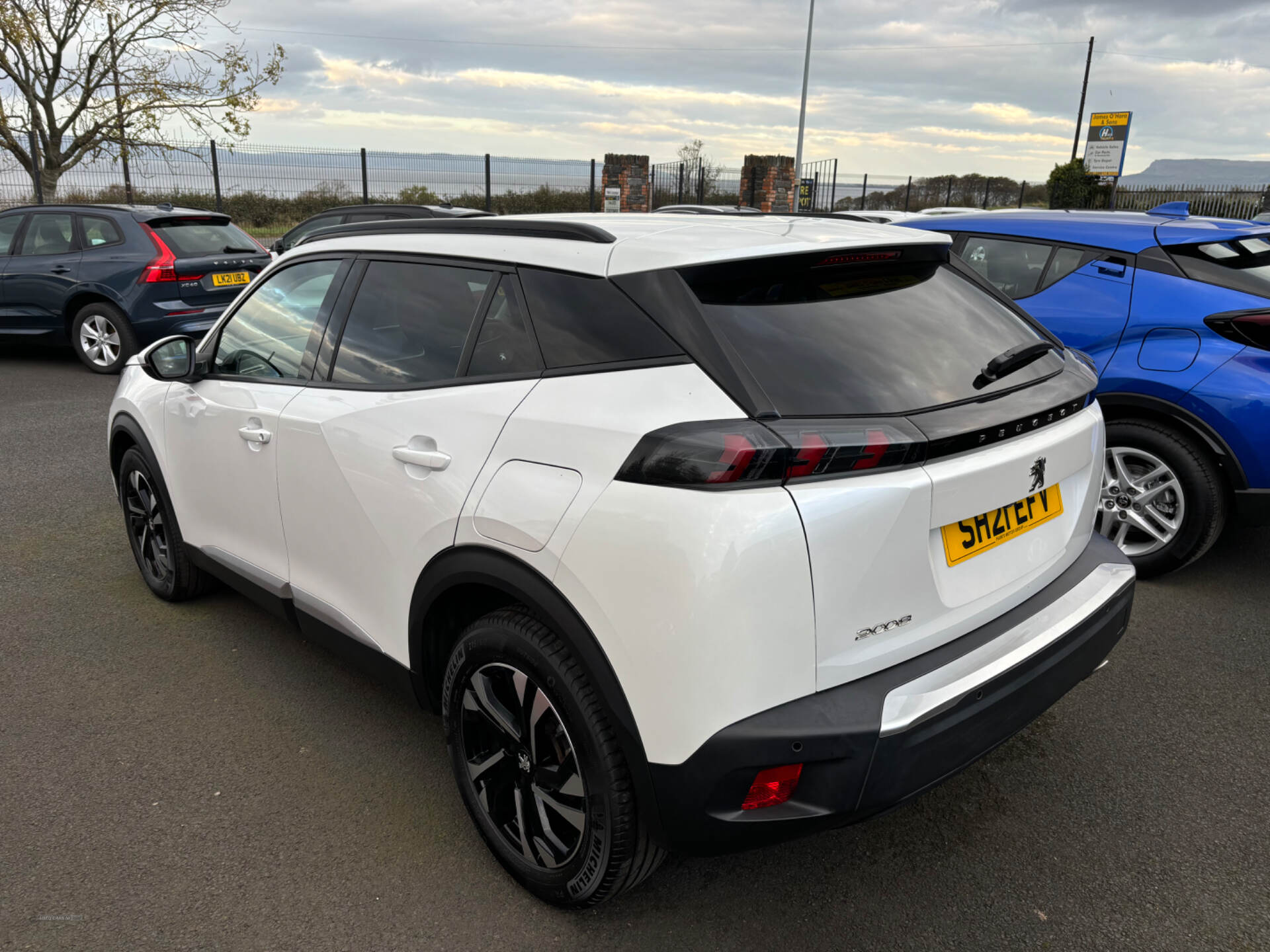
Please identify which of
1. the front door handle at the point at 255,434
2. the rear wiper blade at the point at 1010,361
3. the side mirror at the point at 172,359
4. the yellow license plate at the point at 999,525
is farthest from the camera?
the side mirror at the point at 172,359

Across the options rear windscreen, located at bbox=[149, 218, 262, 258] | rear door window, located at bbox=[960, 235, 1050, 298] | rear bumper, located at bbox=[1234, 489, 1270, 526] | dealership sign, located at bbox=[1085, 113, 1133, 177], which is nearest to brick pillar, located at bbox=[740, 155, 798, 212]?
dealership sign, located at bbox=[1085, 113, 1133, 177]

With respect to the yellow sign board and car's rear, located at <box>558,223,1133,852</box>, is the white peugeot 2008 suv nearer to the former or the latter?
car's rear, located at <box>558,223,1133,852</box>

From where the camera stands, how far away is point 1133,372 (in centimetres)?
416

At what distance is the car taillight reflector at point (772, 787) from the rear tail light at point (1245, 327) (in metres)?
3.39

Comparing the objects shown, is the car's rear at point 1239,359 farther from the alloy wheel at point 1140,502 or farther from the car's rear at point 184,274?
the car's rear at point 184,274

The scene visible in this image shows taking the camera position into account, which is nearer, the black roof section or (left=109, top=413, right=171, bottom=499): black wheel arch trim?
(left=109, top=413, right=171, bottom=499): black wheel arch trim

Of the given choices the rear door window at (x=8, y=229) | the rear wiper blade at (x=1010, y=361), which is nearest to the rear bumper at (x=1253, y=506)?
the rear wiper blade at (x=1010, y=361)

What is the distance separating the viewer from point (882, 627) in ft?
6.15

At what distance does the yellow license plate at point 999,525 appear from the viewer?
2002 mm

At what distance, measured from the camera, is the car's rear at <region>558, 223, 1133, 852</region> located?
176 centimetres

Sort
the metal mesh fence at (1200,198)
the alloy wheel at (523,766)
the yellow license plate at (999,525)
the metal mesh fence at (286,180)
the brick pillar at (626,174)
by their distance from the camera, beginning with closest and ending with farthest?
the yellow license plate at (999,525), the alloy wheel at (523,766), the metal mesh fence at (286,180), the brick pillar at (626,174), the metal mesh fence at (1200,198)

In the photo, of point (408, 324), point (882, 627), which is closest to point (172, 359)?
point (408, 324)

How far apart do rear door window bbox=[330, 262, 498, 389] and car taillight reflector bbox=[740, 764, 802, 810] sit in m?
1.32

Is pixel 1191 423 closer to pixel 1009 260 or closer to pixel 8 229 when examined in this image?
pixel 1009 260
